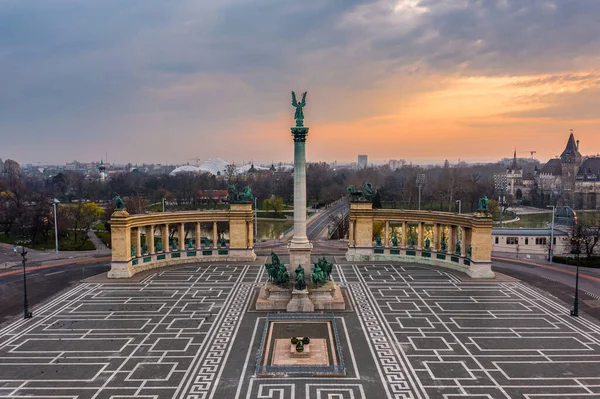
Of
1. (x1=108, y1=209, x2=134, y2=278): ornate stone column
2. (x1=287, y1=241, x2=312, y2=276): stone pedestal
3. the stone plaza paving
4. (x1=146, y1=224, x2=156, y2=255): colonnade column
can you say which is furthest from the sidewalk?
(x1=108, y1=209, x2=134, y2=278): ornate stone column

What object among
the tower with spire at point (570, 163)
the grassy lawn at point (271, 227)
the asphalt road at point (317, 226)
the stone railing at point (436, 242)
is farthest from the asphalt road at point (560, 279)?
the tower with spire at point (570, 163)

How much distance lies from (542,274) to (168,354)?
119 feet

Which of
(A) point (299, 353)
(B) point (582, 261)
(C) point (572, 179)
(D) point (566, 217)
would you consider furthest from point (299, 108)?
(C) point (572, 179)

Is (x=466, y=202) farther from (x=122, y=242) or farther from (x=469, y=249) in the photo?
(x=122, y=242)

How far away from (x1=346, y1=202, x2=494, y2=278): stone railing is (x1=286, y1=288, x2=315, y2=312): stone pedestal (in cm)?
1720

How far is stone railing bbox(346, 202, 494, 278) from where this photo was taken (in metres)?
39.7

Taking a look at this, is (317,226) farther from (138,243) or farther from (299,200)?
(299,200)

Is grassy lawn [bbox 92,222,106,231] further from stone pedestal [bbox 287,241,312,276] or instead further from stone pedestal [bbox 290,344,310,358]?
stone pedestal [bbox 290,344,310,358]

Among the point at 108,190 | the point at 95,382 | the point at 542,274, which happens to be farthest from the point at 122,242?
the point at 108,190

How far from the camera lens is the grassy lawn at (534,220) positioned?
281ft

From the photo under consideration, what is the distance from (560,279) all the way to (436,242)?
1181cm

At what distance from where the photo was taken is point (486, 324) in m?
27.9

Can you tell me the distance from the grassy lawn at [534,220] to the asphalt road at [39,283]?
76.1 meters

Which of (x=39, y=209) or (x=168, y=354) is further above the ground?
(x=39, y=209)
